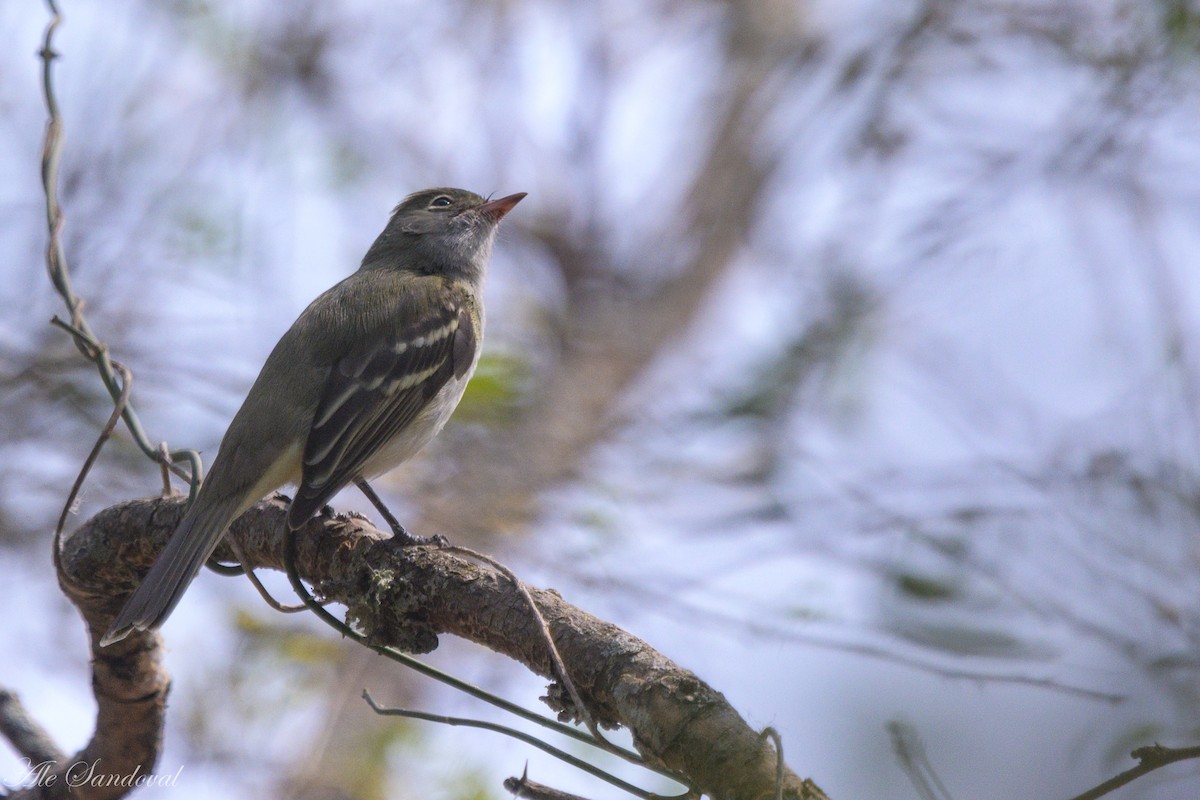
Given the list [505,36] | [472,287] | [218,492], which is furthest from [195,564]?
[505,36]

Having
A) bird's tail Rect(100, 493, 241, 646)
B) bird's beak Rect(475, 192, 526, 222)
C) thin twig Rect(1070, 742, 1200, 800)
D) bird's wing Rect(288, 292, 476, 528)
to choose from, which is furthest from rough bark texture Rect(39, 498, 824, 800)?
bird's beak Rect(475, 192, 526, 222)

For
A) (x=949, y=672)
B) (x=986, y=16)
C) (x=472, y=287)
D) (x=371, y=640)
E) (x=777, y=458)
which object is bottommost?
(x=371, y=640)

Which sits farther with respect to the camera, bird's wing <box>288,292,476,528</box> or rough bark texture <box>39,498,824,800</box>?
bird's wing <box>288,292,476,528</box>

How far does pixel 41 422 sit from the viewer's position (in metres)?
6.30

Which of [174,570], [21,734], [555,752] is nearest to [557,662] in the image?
[555,752]

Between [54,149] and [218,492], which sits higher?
[54,149]

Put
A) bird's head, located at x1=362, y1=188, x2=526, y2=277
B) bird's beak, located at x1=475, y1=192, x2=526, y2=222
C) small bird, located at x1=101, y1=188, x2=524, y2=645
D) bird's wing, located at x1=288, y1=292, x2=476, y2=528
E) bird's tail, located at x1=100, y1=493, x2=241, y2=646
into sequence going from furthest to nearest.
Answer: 1. bird's beak, located at x1=475, y1=192, x2=526, y2=222
2. bird's head, located at x1=362, y1=188, x2=526, y2=277
3. bird's wing, located at x1=288, y1=292, x2=476, y2=528
4. small bird, located at x1=101, y1=188, x2=524, y2=645
5. bird's tail, located at x1=100, y1=493, x2=241, y2=646

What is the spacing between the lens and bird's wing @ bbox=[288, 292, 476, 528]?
14.5ft

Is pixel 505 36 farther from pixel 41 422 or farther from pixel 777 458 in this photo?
pixel 41 422

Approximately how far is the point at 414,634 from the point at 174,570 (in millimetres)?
816

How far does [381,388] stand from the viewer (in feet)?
15.8

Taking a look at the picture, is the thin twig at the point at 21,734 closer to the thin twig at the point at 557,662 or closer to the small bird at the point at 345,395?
the small bird at the point at 345,395

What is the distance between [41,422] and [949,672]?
5.10 m

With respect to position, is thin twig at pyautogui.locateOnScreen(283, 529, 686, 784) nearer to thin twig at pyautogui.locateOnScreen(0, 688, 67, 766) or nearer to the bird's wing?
the bird's wing
